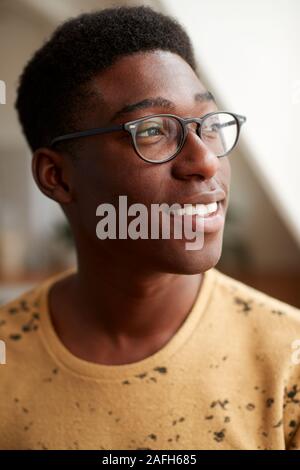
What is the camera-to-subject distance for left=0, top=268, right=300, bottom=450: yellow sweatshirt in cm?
67

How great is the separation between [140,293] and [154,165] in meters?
0.20

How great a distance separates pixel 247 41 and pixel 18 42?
2.58ft

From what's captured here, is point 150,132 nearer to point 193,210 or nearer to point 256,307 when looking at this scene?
point 193,210

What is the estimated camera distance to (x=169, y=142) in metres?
0.63

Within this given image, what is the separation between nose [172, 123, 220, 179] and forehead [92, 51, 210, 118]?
40 mm

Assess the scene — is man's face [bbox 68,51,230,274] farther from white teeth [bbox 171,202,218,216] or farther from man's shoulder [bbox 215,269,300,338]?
man's shoulder [bbox 215,269,300,338]

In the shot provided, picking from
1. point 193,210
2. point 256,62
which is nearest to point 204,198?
point 193,210

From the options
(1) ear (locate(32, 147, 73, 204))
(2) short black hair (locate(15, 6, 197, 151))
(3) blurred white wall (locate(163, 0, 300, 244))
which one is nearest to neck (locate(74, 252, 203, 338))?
(1) ear (locate(32, 147, 73, 204))

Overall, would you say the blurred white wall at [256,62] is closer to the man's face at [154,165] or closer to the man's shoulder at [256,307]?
the man's face at [154,165]

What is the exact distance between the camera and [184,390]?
69 cm

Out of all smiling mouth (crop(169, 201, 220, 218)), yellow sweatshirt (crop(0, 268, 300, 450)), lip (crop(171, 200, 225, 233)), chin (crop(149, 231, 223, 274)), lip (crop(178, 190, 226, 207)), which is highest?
lip (crop(178, 190, 226, 207))

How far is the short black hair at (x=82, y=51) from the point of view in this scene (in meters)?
0.66

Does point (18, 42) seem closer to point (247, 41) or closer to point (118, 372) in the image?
point (247, 41)
